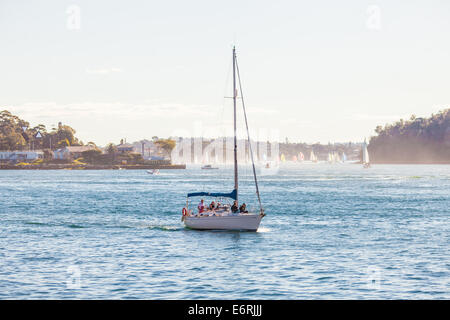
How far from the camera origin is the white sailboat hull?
144 ft

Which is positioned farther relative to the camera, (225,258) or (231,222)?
(231,222)

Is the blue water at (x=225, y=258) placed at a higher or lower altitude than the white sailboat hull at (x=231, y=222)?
lower

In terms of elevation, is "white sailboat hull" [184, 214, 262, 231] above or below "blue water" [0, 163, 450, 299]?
above

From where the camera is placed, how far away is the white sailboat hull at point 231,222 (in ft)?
144

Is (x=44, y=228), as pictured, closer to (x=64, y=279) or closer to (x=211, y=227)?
(x=211, y=227)

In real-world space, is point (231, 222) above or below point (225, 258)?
above

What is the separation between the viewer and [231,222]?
4400 cm

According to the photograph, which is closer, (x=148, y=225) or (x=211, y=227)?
(x=211, y=227)

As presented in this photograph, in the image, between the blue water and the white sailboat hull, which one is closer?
the blue water

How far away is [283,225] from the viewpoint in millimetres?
54469
